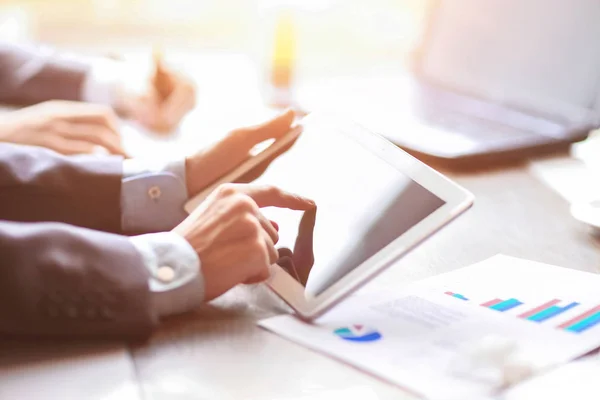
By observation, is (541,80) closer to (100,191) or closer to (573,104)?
(573,104)

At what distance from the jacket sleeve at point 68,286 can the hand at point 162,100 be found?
0.56 m

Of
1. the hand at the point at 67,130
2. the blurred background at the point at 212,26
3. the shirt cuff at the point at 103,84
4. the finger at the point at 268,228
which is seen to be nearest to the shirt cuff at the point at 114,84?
the shirt cuff at the point at 103,84

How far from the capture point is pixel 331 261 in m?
0.67

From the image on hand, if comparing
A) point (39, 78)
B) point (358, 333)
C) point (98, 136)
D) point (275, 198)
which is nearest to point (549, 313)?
point (358, 333)

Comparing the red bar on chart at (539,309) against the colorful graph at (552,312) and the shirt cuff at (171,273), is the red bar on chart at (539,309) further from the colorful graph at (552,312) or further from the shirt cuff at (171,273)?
the shirt cuff at (171,273)

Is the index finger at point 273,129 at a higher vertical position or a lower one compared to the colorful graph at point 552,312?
higher

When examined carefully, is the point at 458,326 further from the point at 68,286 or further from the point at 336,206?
the point at 68,286

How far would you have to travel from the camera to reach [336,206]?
733 mm

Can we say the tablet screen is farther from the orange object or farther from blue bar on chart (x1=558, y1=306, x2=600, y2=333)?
the orange object

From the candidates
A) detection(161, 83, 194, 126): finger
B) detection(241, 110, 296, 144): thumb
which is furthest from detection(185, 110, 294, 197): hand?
detection(161, 83, 194, 126): finger

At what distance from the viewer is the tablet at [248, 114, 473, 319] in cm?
64

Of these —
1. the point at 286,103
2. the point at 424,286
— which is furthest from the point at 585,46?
the point at 424,286

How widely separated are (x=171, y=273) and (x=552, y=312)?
1.12ft

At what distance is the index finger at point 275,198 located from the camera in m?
0.73
